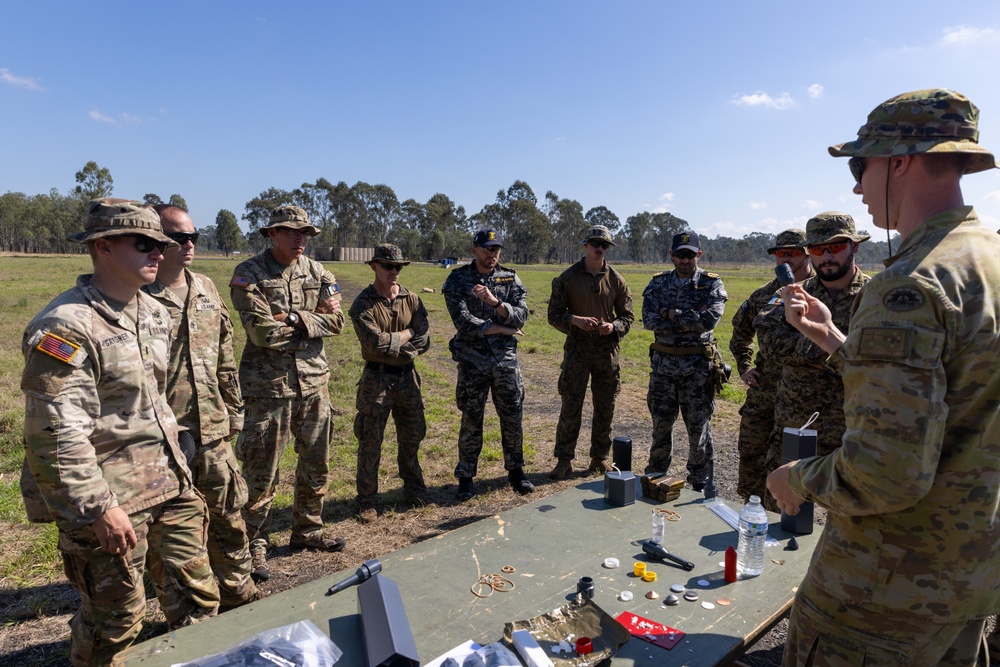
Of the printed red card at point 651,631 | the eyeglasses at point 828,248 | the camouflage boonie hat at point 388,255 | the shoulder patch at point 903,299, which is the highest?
the camouflage boonie hat at point 388,255

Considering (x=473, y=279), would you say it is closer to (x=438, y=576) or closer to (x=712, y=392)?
(x=712, y=392)

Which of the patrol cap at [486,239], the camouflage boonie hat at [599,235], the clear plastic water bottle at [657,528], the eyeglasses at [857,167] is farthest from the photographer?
the camouflage boonie hat at [599,235]

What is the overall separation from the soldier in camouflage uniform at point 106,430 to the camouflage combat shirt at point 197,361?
0.49m

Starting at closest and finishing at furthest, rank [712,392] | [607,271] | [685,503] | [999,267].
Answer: [999,267] → [685,503] → [712,392] → [607,271]

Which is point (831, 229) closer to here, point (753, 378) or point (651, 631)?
point (753, 378)

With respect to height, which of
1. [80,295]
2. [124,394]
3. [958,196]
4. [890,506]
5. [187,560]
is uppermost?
[958,196]

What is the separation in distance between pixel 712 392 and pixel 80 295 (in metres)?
4.80

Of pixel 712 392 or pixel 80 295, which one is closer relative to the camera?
pixel 80 295

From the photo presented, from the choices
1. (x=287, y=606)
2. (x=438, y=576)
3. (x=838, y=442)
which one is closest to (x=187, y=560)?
(x=287, y=606)

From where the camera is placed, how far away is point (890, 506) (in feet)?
5.26

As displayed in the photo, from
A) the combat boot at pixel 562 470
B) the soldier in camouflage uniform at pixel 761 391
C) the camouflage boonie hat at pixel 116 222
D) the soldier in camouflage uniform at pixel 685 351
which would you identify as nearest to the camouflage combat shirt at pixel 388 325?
the combat boot at pixel 562 470

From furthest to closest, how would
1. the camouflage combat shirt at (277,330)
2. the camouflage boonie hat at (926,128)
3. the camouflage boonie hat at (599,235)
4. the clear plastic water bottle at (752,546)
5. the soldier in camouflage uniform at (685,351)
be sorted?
the camouflage boonie hat at (599,235) → the soldier in camouflage uniform at (685,351) → the camouflage combat shirt at (277,330) → the clear plastic water bottle at (752,546) → the camouflage boonie hat at (926,128)

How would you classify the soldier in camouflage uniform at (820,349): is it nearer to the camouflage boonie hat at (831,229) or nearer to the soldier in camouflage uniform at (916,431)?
the camouflage boonie hat at (831,229)

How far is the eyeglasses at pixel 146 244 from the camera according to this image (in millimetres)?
2527
